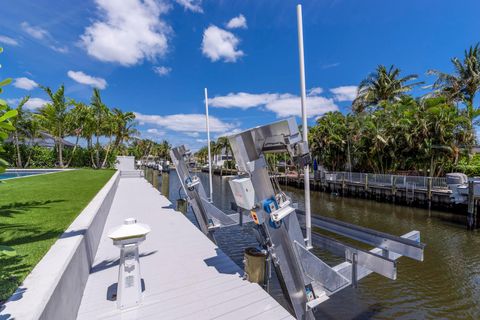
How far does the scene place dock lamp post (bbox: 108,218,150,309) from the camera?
304 centimetres

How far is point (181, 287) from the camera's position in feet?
11.9

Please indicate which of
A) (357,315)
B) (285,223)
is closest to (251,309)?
(285,223)

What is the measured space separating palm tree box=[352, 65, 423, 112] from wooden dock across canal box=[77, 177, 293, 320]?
30.7m

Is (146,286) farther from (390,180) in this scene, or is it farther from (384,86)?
(384,86)

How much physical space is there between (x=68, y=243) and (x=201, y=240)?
273 centimetres

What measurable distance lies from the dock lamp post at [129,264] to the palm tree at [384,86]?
32.1m

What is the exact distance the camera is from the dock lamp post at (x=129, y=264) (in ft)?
9.97

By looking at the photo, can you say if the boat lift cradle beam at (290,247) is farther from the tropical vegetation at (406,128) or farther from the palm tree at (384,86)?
the palm tree at (384,86)

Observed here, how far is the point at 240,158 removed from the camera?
3234 millimetres

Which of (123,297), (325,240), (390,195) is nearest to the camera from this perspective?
(123,297)

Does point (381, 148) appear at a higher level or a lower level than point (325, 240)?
higher

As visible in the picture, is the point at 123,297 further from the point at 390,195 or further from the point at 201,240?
the point at 390,195

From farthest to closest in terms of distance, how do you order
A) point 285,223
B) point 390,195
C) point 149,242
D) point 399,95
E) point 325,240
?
1. point 399,95
2. point 390,195
3. point 149,242
4. point 325,240
5. point 285,223

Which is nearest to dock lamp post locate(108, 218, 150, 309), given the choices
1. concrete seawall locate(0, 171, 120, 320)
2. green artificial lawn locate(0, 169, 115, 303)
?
concrete seawall locate(0, 171, 120, 320)
